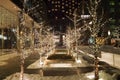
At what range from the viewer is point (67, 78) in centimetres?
1928

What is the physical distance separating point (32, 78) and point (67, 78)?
7.89 feet

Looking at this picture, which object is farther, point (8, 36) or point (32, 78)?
point (8, 36)

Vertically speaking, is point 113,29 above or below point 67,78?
above

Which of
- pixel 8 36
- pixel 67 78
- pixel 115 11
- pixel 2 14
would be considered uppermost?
pixel 115 11

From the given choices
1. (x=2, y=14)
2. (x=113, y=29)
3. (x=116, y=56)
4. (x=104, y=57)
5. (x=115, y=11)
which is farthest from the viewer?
(x=115, y=11)

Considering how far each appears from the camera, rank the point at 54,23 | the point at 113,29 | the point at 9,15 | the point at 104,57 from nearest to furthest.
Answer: the point at 104,57
the point at 9,15
the point at 113,29
the point at 54,23

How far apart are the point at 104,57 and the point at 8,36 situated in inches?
1192

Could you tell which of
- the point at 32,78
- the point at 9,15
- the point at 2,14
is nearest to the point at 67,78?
Result: the point at 32,78

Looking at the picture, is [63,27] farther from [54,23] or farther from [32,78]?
[32,78]

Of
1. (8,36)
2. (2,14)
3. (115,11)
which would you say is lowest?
(8,36)

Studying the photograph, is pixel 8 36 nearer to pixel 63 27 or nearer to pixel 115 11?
pixel 115 11

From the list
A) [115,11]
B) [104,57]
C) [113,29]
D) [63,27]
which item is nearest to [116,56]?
[104,57]

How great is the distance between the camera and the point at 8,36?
5750 centimetres

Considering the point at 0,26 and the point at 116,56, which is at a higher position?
the point at 0,26
